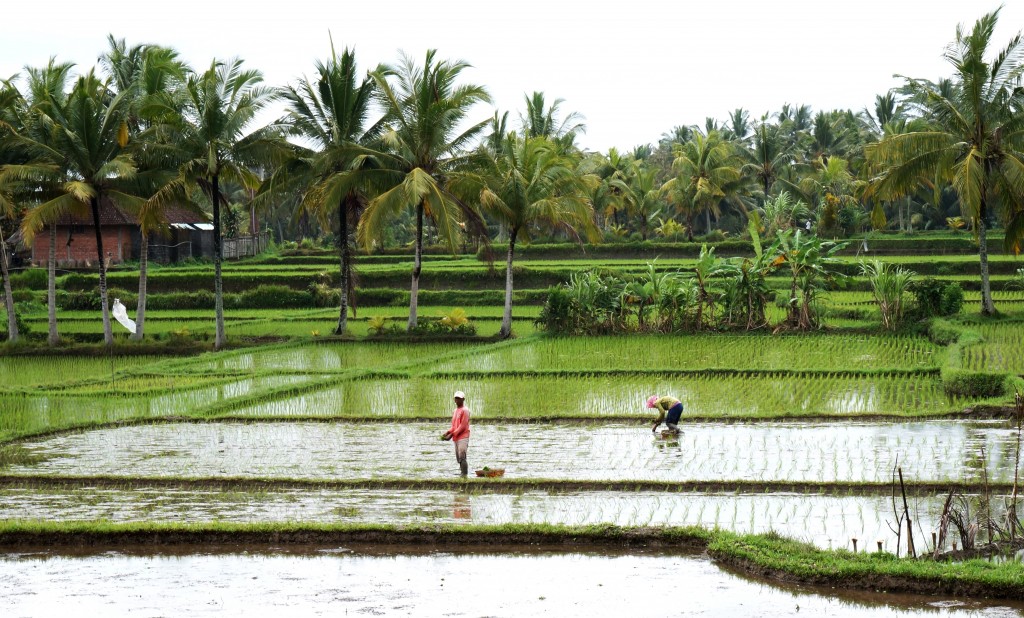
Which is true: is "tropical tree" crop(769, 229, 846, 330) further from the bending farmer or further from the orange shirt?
the orange shirt

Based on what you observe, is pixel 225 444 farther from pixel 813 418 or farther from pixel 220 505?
pixel 813 418

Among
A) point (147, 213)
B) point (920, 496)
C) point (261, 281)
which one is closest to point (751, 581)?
point (920, 496)

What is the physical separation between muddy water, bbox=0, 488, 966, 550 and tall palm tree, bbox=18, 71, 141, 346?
37.9 ft

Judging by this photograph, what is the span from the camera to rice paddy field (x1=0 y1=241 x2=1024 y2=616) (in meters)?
7.82

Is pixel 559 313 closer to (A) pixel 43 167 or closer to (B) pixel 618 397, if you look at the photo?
(B) pixel 618 397

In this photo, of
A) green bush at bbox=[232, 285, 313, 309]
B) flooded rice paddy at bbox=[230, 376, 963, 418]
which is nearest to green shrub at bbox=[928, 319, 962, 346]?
flooded rice paddy at bbox=[230, 376, 963, 418]

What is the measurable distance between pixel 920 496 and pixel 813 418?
368 cm

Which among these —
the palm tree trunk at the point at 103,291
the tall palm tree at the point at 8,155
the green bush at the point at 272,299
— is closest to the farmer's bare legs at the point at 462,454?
the palm tree trunk at the point at 103,291

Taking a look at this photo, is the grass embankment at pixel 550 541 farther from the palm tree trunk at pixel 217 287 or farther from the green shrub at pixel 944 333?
the palm tree trunk at pixel 217 287

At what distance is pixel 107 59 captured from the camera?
90.9 feet

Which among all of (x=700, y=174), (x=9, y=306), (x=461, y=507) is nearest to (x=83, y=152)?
(x=9, y=306)

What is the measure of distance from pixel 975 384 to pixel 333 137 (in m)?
12.0

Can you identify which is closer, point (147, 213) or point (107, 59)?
point (147, 213)

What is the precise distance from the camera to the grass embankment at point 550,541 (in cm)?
641
